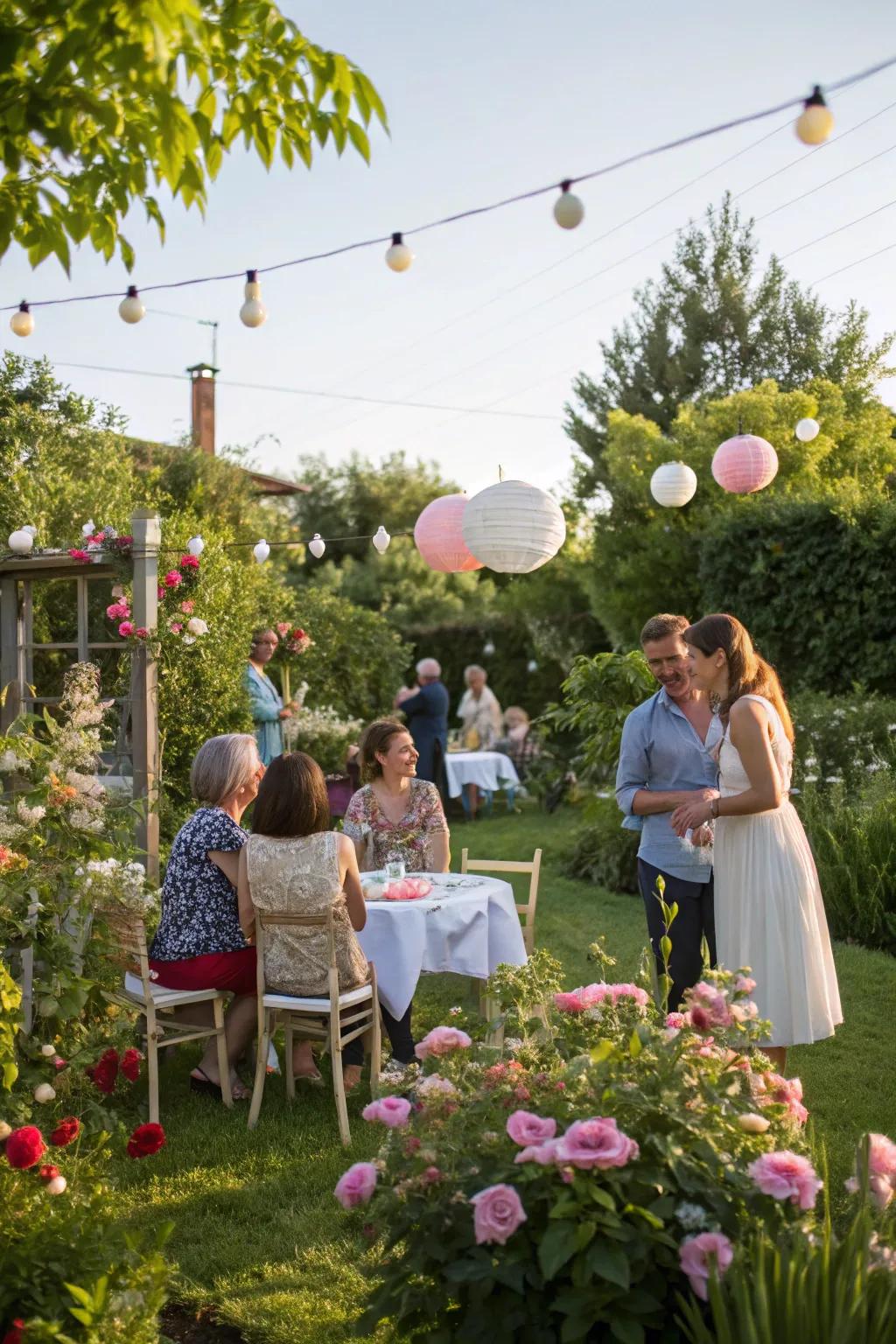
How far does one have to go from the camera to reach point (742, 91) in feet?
13.6

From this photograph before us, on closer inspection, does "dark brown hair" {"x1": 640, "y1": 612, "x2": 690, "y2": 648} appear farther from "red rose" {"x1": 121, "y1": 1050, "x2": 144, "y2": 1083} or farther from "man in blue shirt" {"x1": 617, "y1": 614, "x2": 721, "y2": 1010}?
"red rose" {"x1": 121, "y1": 1050, "x2": 144, "y2": 1083}

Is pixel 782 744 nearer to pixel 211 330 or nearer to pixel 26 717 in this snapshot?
pixel 26 717

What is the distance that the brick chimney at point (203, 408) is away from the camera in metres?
16.7

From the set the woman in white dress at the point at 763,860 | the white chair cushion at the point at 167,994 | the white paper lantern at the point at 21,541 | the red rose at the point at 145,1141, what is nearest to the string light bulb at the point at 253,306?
the woman in white dress at the point at 763,860

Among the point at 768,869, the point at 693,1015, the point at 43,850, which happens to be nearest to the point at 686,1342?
the point at 693,1015

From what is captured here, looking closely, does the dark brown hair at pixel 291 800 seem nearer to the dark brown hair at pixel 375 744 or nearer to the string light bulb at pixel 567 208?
the dark brown hair at pixel 375 744

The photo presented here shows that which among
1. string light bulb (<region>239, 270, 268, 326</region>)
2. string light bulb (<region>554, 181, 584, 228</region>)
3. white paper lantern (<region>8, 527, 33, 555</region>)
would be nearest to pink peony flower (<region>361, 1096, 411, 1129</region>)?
string light bulb (<region>554, 181, 584, 228</region>)

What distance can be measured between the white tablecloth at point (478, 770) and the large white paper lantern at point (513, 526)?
18.4 ft

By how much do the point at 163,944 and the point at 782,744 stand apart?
2.38 m

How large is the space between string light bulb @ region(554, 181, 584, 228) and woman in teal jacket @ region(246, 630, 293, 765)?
192 inches

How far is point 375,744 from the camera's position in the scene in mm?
4992

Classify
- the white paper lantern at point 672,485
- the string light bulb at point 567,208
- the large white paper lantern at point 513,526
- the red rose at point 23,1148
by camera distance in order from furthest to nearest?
the white paper lantern at point 672,485
the large white paper lantern at point 513,526
the string light bulb at point 567,208
the red rose at point 23,1148

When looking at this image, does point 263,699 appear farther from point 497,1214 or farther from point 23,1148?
point 497,1214

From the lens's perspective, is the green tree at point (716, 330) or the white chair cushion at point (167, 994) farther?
the green tree at point (716, 330)
